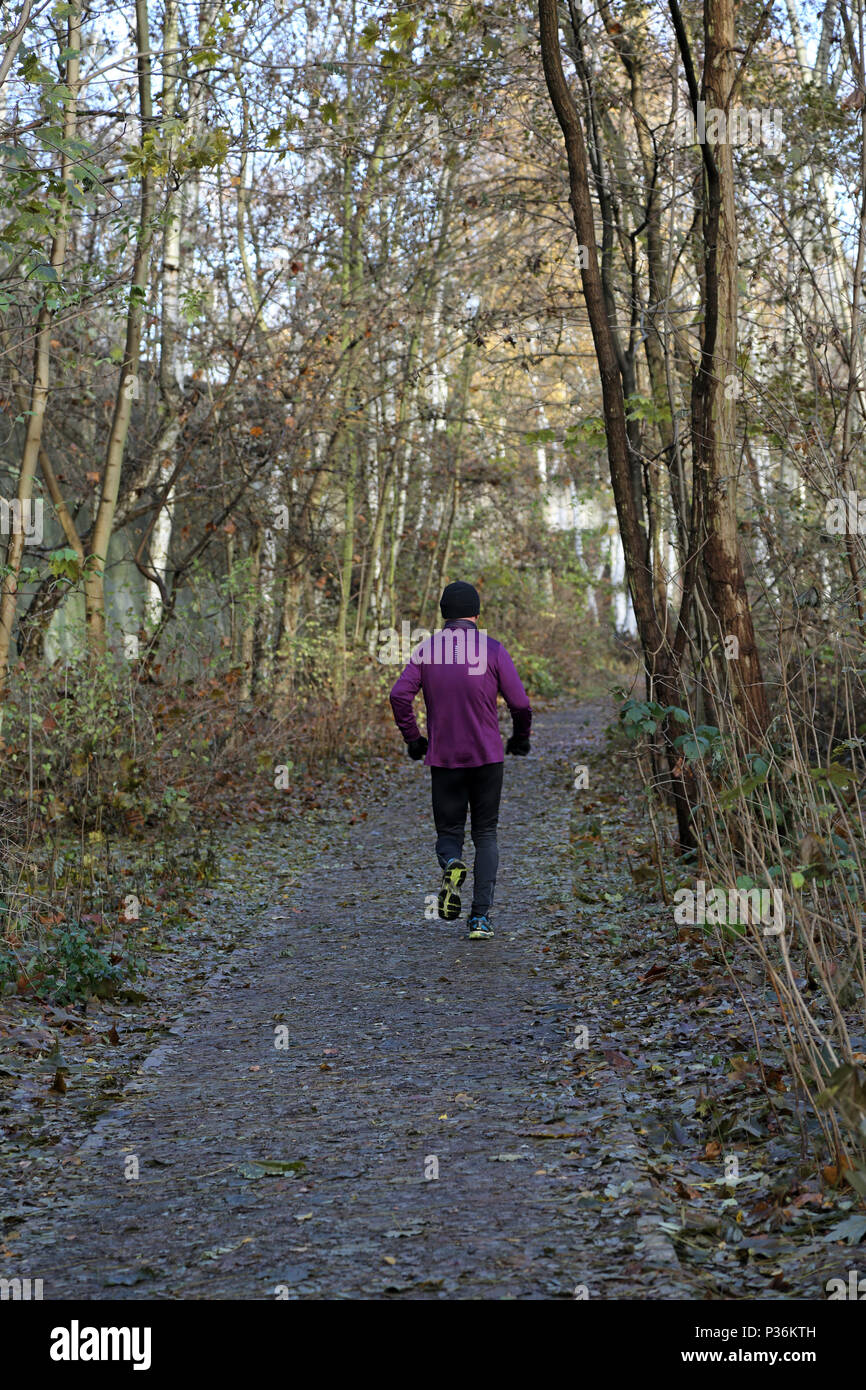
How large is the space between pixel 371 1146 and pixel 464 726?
3.59 metres

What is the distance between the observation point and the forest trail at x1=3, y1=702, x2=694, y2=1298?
3.88m

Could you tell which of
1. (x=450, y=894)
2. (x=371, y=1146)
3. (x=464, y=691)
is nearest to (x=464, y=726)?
(x=464, y=691)

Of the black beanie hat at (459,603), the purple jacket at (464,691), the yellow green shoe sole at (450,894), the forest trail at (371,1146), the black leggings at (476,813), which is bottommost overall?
the forest trail at (371,1146)

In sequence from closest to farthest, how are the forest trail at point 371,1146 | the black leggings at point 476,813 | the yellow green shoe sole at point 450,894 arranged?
the forest trail at point 371,1146
the black leggings at point 476,813
the yellow green shoe sole at point 450,894

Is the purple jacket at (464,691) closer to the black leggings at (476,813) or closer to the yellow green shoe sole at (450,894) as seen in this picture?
the black leggings at (476,813)

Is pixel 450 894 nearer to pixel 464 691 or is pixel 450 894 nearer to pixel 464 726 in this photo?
pixel 464 726

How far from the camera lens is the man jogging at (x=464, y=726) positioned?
816 cm

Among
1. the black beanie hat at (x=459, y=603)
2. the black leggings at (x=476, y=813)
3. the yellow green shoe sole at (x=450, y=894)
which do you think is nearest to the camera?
the black beanie hat at (x=459, y=603)

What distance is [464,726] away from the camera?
8172 mm

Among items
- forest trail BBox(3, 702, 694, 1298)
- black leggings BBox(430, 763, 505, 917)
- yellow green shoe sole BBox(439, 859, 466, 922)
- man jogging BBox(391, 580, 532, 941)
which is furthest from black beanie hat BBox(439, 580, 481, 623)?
forest trail BBox(3, 702, 694, 1298)

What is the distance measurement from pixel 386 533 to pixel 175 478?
25.0 feet

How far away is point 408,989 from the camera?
287 inches

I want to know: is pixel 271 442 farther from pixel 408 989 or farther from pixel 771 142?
pixel 408 989

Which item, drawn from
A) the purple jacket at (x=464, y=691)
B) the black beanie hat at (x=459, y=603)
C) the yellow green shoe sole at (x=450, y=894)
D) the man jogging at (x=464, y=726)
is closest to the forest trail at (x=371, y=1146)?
the yellow green shoe sole at (x=450, y=894)
